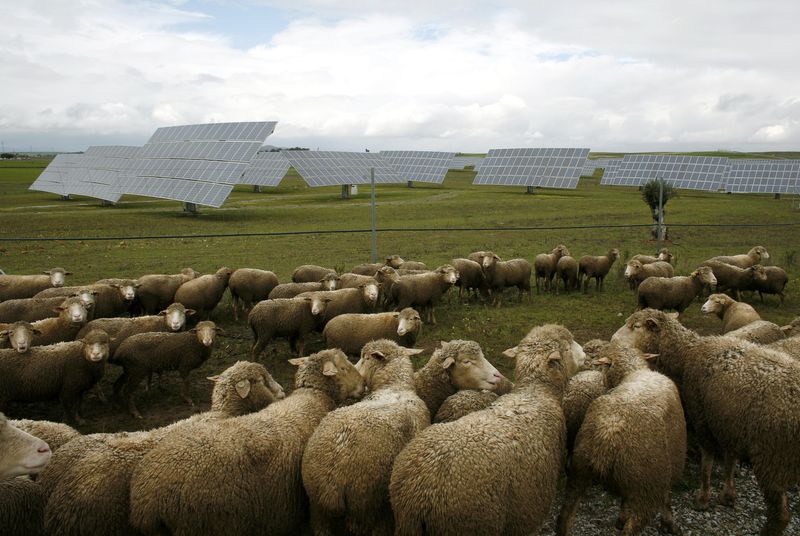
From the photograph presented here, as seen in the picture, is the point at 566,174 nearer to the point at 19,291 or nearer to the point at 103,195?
the point at 103,195

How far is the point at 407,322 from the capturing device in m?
8.44

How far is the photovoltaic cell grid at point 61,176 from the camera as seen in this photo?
1649 inches

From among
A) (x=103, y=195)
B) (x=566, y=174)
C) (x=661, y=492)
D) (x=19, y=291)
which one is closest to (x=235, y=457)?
(x=661, y=492)

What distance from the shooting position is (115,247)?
20.9 metres

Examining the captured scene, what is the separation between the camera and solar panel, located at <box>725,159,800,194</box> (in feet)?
136

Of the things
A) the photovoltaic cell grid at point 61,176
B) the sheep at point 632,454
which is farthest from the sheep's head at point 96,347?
the photovoltaic cell grid at point 61,176

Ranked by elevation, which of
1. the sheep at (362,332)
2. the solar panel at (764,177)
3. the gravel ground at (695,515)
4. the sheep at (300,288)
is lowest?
the gravel ground at (695,515)

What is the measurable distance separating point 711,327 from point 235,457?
10211 mm

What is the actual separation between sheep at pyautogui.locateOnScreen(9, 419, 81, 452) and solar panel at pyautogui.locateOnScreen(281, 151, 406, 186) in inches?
1303

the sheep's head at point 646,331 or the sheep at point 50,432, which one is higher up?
the sheep's head at point 646,331

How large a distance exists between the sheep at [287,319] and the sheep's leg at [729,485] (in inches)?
249

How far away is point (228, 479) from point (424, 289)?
7.72 m

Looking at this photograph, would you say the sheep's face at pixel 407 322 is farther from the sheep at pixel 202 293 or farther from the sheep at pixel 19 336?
the sheep at pixel 19 336

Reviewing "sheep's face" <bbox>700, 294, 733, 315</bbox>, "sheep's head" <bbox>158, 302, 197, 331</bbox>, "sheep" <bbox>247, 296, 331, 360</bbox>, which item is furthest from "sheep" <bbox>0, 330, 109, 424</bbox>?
"sheep's face" <bbox>700, 294, 733, 315</bbox>
